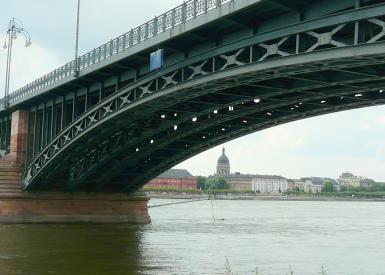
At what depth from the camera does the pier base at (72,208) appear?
149 ft

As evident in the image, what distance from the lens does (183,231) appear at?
43969 millimetres

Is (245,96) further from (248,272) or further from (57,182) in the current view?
(57,182)

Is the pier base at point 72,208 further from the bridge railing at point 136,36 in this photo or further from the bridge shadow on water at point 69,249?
the bridge railing at point 136,36

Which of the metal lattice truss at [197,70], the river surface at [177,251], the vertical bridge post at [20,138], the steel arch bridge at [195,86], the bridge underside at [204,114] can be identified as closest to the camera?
the metal lattice truss at [197,70]

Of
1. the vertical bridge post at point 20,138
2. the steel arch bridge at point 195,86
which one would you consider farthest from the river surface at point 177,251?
the vertical bridge post at point 20,138

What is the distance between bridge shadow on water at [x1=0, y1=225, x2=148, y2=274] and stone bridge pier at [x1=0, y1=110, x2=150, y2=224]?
8.32 feet

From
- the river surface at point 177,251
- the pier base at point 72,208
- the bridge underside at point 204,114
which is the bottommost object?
the river surface at point 177,251

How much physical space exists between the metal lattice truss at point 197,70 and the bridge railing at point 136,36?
1749 millimetres

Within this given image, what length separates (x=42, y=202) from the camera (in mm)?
46031

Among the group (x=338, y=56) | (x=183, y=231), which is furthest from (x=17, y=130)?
(x=338, y=56)

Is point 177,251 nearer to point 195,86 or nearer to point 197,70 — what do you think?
point 195,86

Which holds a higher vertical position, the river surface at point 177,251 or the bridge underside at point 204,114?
the bridge underside at point 204,114

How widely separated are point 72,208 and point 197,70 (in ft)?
81.0

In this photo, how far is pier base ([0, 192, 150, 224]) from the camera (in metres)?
45.4
